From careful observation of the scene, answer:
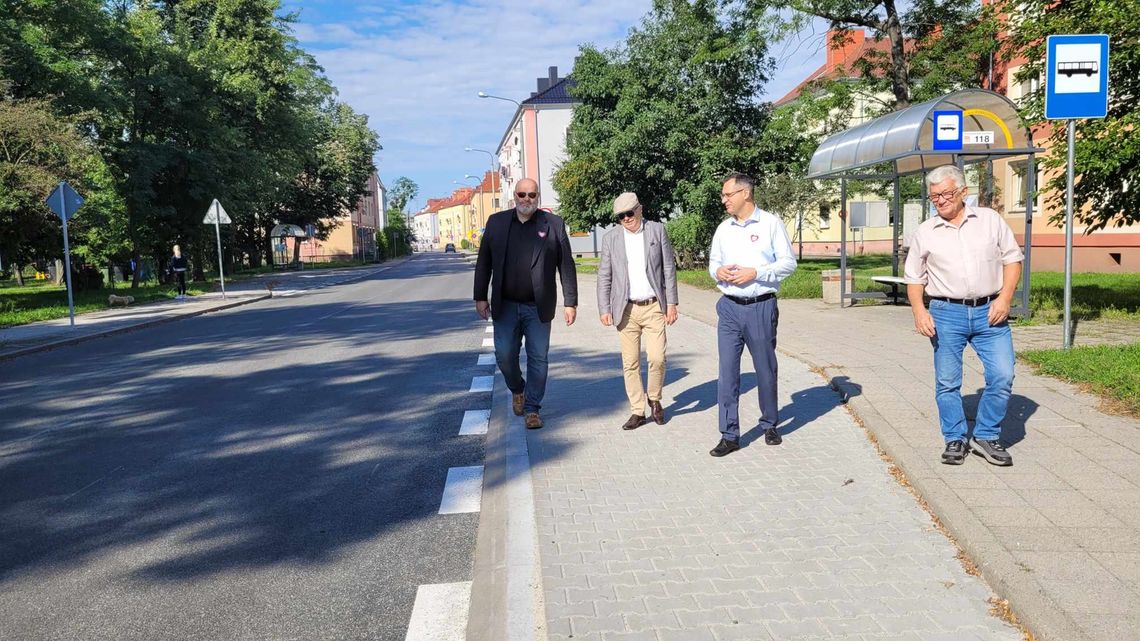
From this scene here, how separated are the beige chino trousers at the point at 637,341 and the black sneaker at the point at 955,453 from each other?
2.05 m

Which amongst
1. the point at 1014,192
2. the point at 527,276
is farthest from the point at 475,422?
the point at 1014,192

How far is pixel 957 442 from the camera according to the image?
15.8ft

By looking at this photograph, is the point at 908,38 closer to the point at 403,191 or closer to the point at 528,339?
the point at 528,339

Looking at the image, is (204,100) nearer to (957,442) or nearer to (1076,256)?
(1076,256)

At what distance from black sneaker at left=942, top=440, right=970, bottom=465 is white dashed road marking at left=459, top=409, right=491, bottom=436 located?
319 centimetres

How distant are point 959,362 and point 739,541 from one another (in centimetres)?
193

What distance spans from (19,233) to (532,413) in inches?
785

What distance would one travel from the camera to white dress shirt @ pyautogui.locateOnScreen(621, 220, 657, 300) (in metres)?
5.98

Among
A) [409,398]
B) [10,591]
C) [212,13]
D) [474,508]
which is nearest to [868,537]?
[474,508]

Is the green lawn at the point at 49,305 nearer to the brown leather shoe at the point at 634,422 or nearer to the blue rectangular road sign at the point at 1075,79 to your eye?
the brown leather shoe at the point at 634,422

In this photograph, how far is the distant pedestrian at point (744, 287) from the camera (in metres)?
5.25

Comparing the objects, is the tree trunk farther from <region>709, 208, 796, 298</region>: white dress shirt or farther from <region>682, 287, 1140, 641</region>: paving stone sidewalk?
<region>709, 208, 796, 298</region>: white dress shirt

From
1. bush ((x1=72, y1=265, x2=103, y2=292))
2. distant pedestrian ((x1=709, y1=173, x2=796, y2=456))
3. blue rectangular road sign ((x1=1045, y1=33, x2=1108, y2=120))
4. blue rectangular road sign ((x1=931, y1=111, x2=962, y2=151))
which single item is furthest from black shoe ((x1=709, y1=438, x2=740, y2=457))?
bush ((x1=72, y1=265, x2=103, y2=292))

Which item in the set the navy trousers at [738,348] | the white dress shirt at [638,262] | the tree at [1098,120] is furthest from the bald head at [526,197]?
the tree at [1098,120]
